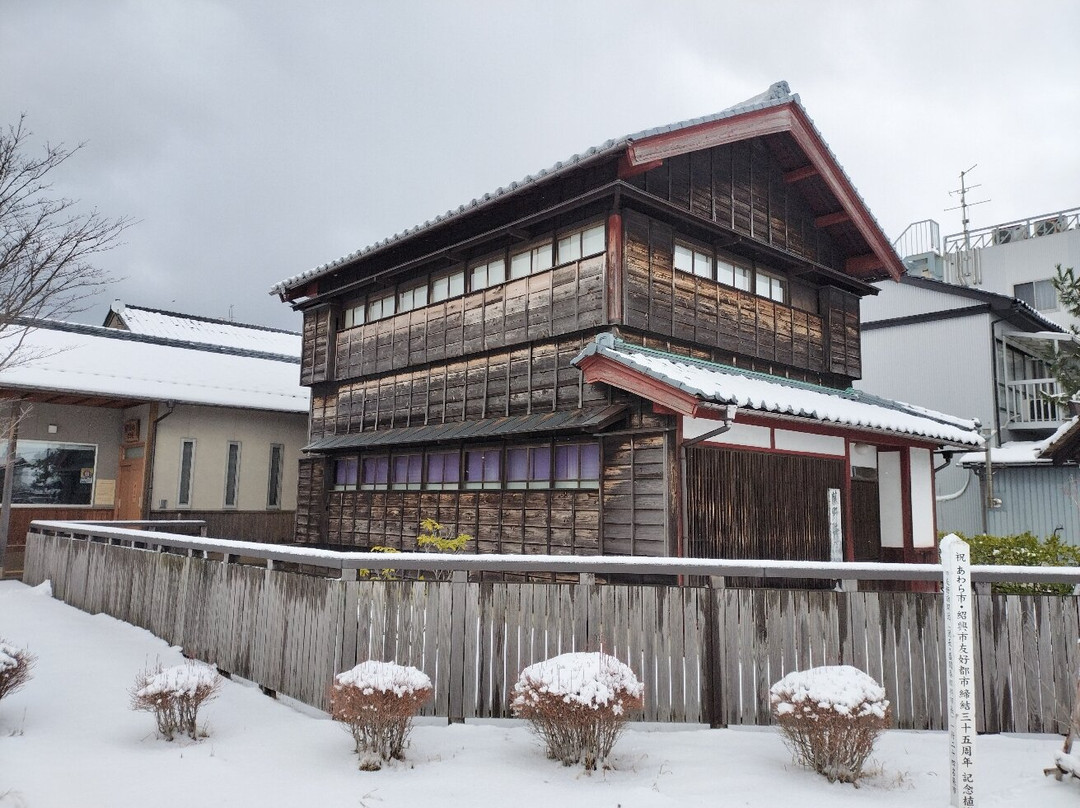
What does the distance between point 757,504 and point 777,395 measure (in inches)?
64.6

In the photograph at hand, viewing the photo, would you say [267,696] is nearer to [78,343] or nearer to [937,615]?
[937,615]

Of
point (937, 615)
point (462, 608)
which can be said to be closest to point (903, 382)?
point (937, 615)

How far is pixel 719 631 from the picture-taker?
661cm

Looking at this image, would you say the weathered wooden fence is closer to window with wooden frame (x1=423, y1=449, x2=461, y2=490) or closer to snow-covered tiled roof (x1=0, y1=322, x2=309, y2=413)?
window with wooden frame (x1=423, y1=449, x2=461, y2=490)

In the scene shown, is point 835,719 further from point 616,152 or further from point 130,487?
point 130,487

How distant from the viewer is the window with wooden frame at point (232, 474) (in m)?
19.8

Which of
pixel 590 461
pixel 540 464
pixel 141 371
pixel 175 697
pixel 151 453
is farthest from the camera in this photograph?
pixel 141 371

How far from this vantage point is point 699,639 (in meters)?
6.59

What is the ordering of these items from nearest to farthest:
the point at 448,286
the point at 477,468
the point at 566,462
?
the point at 566,462 < the point at 477,468 < the point at 448,286

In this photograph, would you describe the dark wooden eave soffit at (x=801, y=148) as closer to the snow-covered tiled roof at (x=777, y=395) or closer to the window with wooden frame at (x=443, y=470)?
the snow-covered tiled roof at (x=777, y=395)

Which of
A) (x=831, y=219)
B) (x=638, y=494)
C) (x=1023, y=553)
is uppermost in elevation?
(x=831, y=219)

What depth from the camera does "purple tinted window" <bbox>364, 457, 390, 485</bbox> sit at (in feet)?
52.9

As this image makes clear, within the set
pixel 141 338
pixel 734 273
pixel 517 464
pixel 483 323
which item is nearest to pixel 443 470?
pixel 517 464

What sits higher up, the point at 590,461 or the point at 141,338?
the point at 141,338
